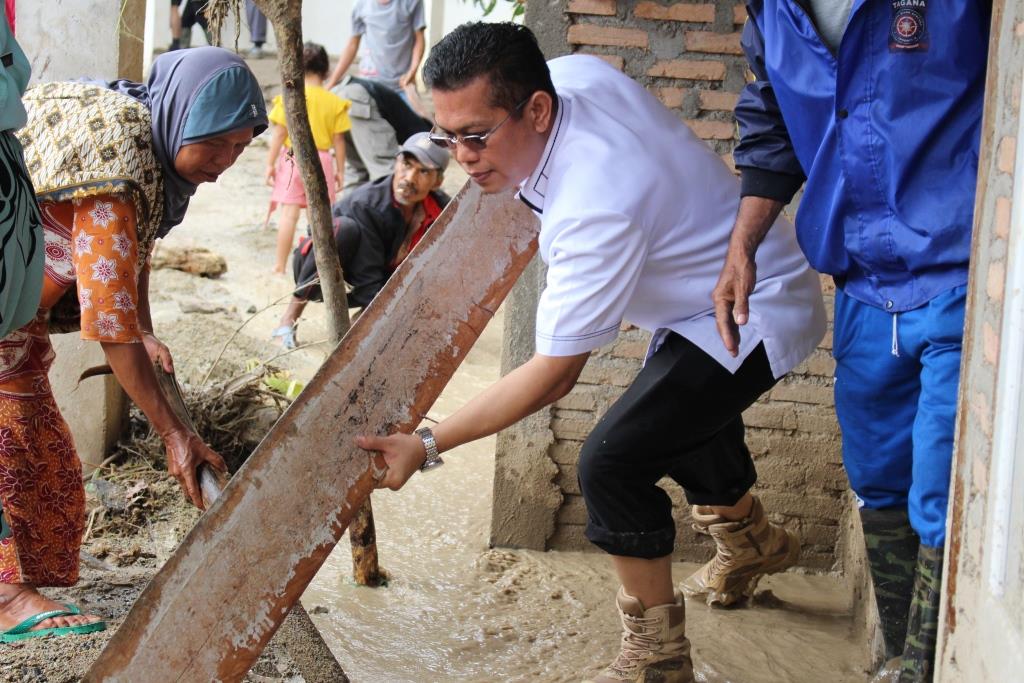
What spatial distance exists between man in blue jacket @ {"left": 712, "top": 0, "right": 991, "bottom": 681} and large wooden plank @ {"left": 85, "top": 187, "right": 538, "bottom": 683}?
732 mm

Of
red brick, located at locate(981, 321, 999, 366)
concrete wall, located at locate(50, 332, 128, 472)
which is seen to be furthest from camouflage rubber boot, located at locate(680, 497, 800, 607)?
concrete wall, located at locate(50, 332, 128, 472)

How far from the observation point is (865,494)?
2816 millimetres

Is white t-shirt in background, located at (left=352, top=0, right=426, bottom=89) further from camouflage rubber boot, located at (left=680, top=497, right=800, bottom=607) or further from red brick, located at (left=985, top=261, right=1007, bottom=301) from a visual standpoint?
red brick, located at (left=985, top=261, right=1007, bottom=301)

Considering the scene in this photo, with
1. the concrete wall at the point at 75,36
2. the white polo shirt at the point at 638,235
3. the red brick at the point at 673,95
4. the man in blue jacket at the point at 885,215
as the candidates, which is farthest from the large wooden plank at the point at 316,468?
the concrete wall at the point at 75,36

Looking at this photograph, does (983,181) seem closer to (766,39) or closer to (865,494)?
(766,39)

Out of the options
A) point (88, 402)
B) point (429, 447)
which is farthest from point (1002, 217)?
point (88, 402)

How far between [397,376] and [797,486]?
186 centimetres

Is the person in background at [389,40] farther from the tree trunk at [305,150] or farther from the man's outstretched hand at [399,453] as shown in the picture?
the man's outstretched hand at [399,453]

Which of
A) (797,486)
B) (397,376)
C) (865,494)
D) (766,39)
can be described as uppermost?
(766,39)

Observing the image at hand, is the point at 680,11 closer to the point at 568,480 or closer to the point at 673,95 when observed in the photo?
the point at 673,95

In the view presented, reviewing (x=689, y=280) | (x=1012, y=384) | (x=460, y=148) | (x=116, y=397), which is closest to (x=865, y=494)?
(x=689, y=280)

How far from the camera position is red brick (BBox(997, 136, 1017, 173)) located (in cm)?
204

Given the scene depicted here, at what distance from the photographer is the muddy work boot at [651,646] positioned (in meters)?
3.15

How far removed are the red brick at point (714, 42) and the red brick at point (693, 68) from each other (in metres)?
0.04
